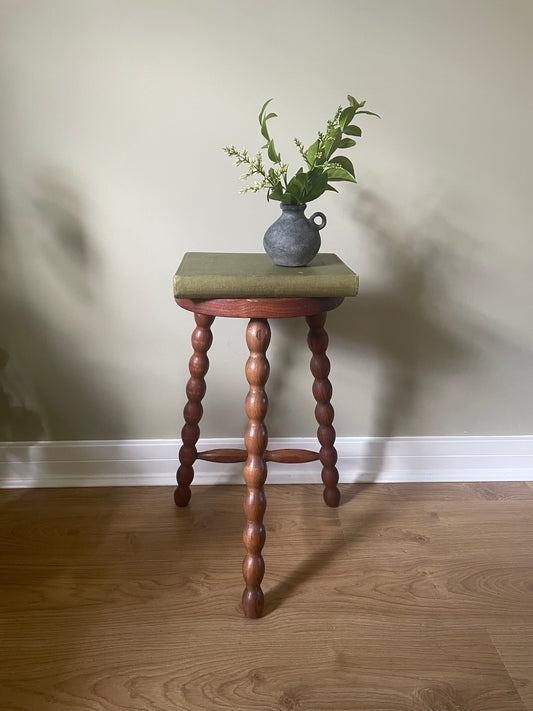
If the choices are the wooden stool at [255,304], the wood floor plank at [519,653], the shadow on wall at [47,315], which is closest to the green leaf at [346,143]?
the wooden stool at [255,304]

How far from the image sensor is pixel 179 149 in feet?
5.47

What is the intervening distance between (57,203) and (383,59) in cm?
96

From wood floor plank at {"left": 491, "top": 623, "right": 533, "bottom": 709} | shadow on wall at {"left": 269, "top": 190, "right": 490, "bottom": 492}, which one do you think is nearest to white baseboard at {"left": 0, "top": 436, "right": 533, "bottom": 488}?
shadow on wall at {"left": 269, "top": 190, "right": 490, "bottom": 492}

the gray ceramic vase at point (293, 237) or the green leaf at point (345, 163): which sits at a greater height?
the green leaf at point (345, 163)

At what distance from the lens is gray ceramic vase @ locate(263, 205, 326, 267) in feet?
4.55

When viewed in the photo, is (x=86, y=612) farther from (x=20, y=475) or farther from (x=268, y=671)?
(x=20, y=475)

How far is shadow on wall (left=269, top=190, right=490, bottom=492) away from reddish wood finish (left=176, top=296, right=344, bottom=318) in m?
0.48

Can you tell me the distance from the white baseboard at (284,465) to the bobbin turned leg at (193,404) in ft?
0.47

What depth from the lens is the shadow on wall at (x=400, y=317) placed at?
178cm

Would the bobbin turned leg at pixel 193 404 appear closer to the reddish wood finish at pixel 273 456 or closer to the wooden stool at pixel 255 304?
the reddish wood finish at pixel 273 456

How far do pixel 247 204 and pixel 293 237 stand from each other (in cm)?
38

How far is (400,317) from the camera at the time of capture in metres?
1.85

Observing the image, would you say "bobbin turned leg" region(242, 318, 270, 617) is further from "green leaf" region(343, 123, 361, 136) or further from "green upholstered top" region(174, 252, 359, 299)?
"green leaf" region(343, 123, 361, 136)

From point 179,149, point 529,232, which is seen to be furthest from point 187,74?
point 529,232
